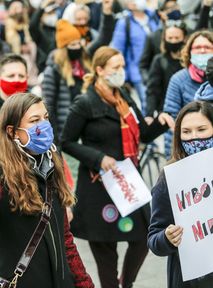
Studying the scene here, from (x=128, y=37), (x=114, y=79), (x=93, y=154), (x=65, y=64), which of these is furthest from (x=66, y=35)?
(x=128, y=37)

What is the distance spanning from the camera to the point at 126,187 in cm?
559

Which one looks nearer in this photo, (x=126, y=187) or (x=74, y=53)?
(x=126, y=187)

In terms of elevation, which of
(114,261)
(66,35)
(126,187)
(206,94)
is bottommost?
(114,261)

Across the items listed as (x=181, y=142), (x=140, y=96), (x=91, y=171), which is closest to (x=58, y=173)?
(x=181, y=142)

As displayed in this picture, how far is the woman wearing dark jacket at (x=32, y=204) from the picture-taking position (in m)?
3.46

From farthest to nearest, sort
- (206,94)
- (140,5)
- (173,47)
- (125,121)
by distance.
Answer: (140,5) < (173,47) < (125,121) < (206,94)

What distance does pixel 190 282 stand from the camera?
3.65 meters

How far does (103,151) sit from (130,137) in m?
0.21

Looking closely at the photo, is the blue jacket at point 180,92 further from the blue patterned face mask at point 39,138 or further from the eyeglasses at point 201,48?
the blue patterned face mask at point 39,138

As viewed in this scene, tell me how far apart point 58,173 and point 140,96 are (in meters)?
6.70

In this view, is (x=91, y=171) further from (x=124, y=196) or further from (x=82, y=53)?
(x=82, y=53)

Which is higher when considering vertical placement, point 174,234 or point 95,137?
point 174,234

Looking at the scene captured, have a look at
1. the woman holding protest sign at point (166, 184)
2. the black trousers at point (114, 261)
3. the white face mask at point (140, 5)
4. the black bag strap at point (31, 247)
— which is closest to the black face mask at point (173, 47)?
the black trousers at point (114, 261)

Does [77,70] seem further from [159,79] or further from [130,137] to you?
[130,137]
